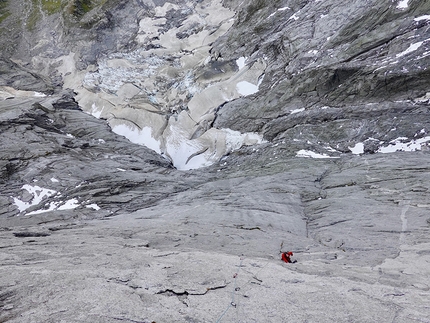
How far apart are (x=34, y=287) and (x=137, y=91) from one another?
171ft

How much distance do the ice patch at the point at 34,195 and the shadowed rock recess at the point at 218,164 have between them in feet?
0.54

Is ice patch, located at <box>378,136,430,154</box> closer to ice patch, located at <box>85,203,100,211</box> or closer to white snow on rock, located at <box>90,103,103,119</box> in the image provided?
ice patch, located at <box>85,203,100,211</box>

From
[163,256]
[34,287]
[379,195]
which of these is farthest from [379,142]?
[34,287]

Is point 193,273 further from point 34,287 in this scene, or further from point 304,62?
point 304,62

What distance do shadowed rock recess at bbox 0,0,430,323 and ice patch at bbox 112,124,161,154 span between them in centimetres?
31

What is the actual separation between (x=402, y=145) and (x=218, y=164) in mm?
21097

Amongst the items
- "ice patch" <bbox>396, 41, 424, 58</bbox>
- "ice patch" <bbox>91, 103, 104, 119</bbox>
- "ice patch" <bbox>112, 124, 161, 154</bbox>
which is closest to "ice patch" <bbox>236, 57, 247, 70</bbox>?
"ice patch" <bbox>112, 124, 161, 154</bbox>

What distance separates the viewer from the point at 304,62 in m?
41.6

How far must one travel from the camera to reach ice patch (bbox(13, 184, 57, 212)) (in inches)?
1089

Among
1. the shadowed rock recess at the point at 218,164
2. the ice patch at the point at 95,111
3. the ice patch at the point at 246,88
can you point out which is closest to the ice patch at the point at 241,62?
the shadowed rock recess at the point at 218,164

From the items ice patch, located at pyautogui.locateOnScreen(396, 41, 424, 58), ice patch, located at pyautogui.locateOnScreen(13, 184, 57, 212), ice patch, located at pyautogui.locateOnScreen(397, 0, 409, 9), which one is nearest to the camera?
ice patch, located at pyautogui.locateOnScreen(13, 184, 57, 212)

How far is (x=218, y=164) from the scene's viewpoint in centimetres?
3941

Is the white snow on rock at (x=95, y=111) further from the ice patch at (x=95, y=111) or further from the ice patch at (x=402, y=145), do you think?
the ice patch at (x=402, y=145)

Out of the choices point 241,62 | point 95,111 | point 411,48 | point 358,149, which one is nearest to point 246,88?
point 241,62
